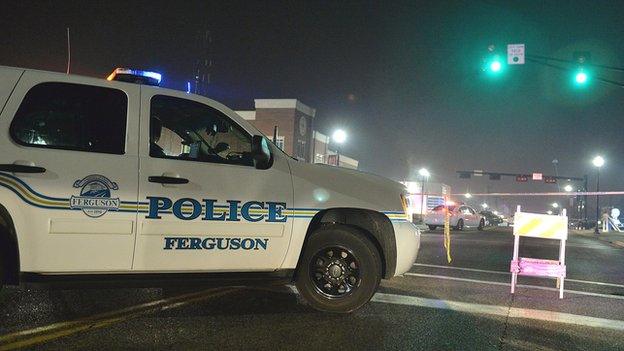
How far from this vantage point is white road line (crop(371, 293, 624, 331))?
536cm

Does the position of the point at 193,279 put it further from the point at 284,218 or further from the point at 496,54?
the point at 496,54

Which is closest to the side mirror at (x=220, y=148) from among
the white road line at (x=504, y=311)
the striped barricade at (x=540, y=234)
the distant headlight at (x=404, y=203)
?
the distant headlight at (x=404, y=203)

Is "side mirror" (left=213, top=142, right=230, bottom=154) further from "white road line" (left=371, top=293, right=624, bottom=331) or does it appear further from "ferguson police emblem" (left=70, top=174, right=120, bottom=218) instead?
"white road line" (left=371, top=293, right=624, bottom=331)

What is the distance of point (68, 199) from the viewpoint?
419 cm

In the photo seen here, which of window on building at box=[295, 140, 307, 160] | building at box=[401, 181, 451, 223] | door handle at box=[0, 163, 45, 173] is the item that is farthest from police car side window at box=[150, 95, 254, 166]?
window on building at box=[295, 140, 307, 160]

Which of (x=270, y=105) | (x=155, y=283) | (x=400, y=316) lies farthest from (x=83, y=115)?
(x=270, y=105)

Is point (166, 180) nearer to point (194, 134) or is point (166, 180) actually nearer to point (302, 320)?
point (194, 134)

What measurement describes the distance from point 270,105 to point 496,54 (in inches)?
1176

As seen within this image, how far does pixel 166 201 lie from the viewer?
14.7 feet

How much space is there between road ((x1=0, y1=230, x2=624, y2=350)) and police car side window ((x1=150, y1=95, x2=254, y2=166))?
151cm

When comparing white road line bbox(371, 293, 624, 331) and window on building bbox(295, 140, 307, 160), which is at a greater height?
window on building bbox(295, 140, 307, 160)

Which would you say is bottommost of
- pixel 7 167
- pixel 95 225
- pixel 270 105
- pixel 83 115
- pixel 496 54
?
pixel 95 225

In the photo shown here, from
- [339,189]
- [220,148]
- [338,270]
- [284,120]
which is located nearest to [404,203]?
[339,189]

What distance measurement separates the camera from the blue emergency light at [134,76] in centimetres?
485
